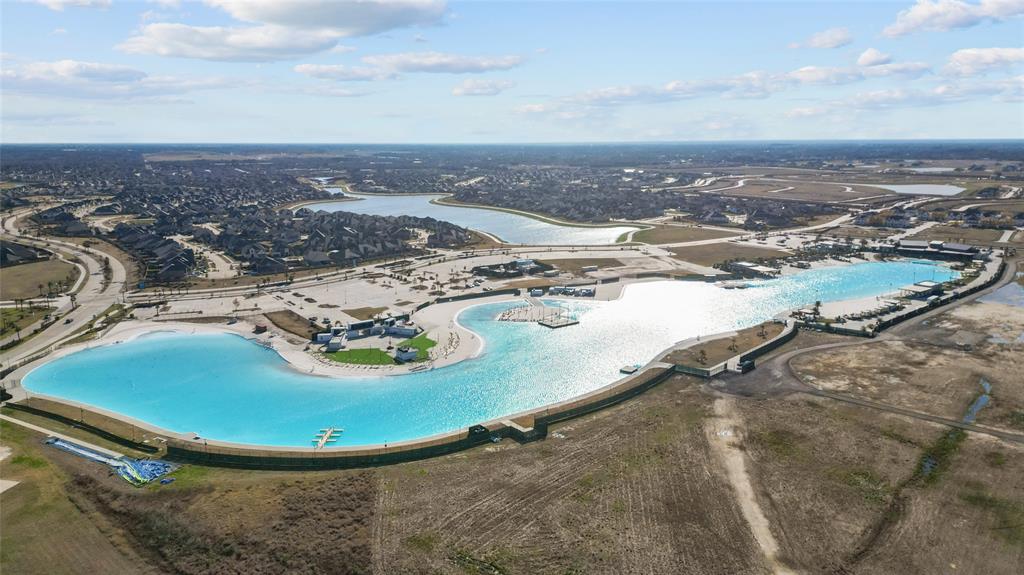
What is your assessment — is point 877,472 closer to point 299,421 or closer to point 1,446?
point 299,421

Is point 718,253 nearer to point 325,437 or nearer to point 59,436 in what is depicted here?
point 325,437

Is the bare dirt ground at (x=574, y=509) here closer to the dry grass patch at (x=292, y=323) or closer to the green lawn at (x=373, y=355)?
the green lawn at (x=373, y=355)

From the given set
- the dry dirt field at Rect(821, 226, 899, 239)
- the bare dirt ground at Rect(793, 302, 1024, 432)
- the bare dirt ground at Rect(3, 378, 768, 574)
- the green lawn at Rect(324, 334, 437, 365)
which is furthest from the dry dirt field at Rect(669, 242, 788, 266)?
the bare dirt ground at Rect(3, 378, 768, 574)

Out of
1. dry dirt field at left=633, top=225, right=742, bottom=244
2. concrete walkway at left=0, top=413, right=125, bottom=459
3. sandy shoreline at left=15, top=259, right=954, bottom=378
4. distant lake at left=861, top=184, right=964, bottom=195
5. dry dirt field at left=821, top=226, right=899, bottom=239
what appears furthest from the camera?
distant lake at left=861, top=184, right=964, bottom=195

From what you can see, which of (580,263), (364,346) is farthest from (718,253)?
(364,346)

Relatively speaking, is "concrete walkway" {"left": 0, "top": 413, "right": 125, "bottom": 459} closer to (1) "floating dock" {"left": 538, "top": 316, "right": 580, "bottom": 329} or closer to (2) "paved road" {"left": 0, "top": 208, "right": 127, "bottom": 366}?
(2) "paved road" {"left": 0, "top": 208, "right": 127, "bottom": 366}

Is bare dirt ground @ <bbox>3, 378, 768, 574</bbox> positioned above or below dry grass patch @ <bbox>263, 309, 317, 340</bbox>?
below
